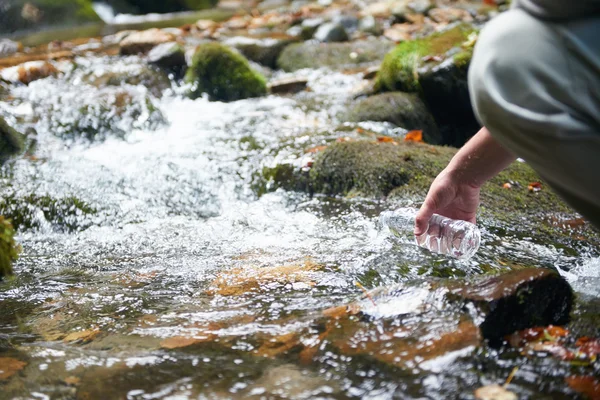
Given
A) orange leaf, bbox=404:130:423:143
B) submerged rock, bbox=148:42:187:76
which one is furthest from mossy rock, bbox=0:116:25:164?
orange leaf, bbox=404:130:423:143

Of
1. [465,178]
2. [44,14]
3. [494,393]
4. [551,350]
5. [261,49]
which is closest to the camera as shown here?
[494,393]

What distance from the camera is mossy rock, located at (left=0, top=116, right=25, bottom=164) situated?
4801 mm

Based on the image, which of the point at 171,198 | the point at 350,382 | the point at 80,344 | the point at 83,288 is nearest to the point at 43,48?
the point at 171,198

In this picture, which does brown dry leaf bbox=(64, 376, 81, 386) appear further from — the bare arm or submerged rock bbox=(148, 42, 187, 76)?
submerged rock bbox=(148, 42, 187, 76)

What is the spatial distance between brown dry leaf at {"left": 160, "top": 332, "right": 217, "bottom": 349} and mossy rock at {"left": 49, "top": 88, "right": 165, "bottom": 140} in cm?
406

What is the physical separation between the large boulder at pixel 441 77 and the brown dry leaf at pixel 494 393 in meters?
4.45

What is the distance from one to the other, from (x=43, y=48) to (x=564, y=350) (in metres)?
10.7

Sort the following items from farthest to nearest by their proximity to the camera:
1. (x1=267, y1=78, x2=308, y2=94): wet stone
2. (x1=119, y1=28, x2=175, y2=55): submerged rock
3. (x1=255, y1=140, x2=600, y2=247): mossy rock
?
(x1=119, y1=28, x2=175, y2=55): submerged rock → (x1=267, y1=78, x2=308, y2=94): wet stone → (x1=255, y1=140, x2=600, y2=247): mossy rock

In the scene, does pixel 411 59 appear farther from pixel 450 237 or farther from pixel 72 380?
pixel 72 380

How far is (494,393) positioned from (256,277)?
1322 mm

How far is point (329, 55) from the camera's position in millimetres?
9289

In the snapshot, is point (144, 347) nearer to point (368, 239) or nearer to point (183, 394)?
point (183, 394)

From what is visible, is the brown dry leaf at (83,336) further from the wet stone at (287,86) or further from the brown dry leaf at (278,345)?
the wet stone at (287,86)

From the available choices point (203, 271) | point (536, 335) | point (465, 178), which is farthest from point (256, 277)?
point (536, 335)
